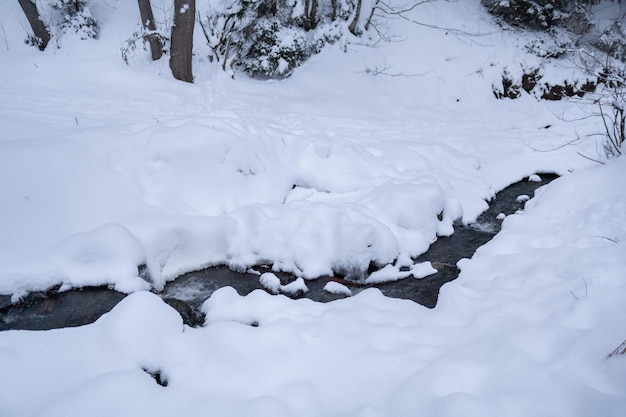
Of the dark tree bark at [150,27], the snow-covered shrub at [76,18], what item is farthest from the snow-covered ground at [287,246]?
the snow-covered shrub at [76,18]

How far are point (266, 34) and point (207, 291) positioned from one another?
700 cm

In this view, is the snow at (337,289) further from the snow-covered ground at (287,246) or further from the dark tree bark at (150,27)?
the dark tree bark at (150,27)


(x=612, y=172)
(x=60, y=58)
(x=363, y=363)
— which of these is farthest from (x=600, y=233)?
(x=60, y=58)

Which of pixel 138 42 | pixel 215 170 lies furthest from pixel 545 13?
pixel 215 170

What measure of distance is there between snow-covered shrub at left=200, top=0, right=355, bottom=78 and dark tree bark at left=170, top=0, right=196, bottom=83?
0.93m

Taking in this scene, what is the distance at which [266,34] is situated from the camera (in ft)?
26.8

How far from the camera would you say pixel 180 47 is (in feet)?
22.2

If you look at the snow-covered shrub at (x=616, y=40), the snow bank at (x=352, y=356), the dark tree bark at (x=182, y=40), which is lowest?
the snow bank at (x=352, y=356)

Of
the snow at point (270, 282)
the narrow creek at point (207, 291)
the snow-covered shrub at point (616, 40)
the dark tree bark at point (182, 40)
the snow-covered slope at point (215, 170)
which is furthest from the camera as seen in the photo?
the snow-covered shrub at point (616, 40)

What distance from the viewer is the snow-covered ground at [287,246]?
1667 mm

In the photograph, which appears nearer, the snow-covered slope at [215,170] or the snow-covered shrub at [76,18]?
the snow-covered slope at [215,170]

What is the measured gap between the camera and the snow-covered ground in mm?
1667

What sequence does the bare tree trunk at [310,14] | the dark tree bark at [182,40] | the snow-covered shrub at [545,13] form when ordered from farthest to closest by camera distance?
the snow-covered shrub at [545,13], the bare tree trunk at [310,14], the dark tree bark at [182,40]

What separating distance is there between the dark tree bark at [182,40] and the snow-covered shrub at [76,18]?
278cm
